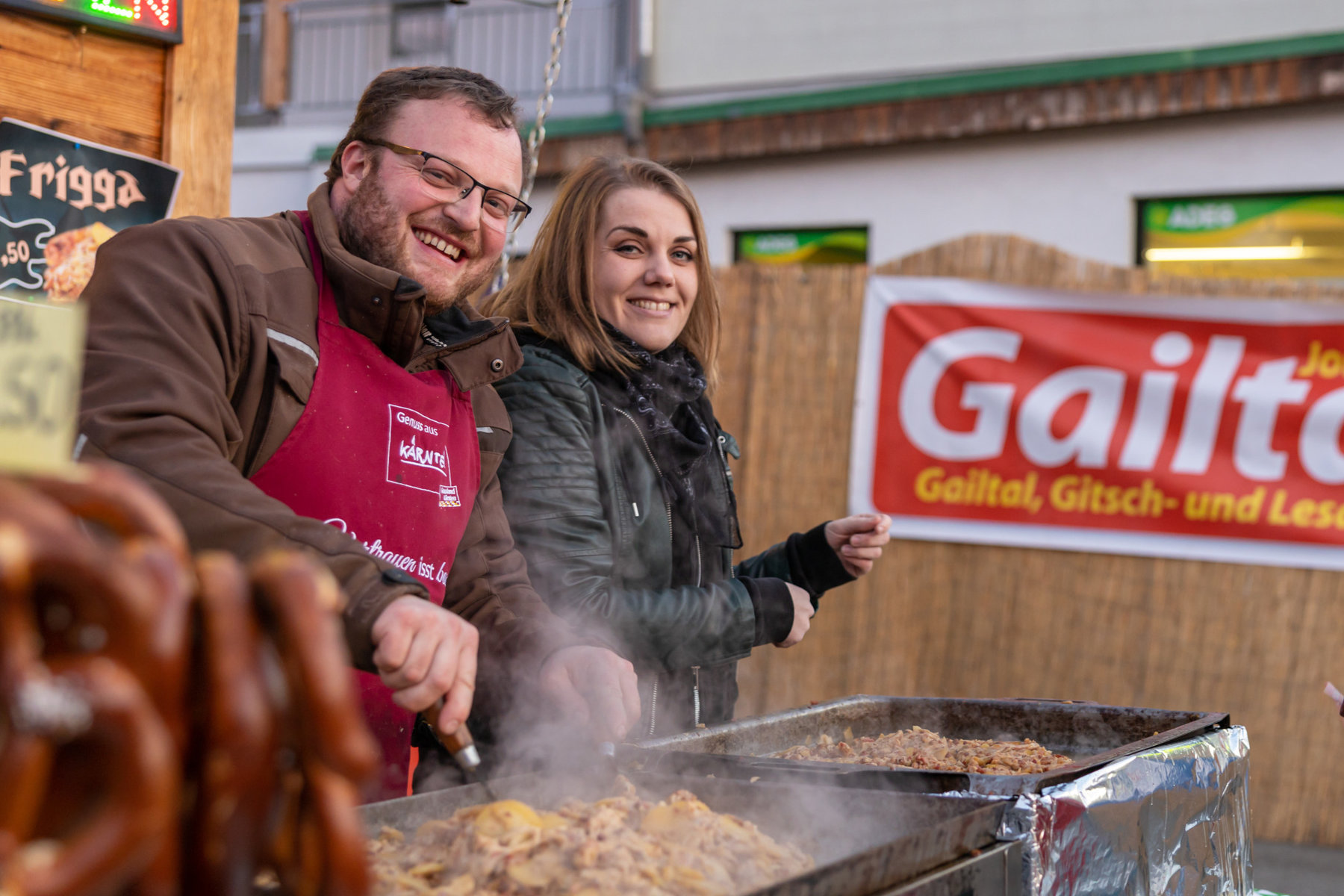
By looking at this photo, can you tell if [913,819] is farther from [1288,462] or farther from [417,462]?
[1288,462]

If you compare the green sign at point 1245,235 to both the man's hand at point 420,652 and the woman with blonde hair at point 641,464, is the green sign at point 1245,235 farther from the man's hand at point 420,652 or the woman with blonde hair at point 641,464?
the man's hand at point 420,652

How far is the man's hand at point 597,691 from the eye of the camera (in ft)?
5.89

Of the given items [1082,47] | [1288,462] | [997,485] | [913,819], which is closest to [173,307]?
[913,819]

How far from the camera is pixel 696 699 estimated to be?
2588mm

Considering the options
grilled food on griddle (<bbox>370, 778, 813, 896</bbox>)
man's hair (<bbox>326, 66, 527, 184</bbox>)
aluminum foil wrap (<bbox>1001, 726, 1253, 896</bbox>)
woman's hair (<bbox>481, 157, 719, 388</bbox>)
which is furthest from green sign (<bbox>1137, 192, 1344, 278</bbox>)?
grilled food on griddle (<bbox>370, 778, 813, 896</bbox>)

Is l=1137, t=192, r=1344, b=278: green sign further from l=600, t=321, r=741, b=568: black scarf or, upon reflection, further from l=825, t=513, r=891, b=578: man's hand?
l=600, t=321, r=741, b=568: black scarf

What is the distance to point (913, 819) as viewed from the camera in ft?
5.51

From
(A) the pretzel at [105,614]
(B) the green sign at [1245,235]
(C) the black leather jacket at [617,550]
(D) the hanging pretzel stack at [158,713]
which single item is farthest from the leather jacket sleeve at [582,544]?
(B) the green sign at [1245,235]

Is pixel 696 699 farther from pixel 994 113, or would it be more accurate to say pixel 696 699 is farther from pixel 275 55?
pixel 275 55

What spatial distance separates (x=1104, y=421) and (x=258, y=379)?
15.0 ft

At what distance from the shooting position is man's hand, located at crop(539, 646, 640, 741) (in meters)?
1.80

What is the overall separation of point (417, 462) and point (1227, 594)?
4551 mm

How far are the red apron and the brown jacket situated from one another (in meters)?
0.03

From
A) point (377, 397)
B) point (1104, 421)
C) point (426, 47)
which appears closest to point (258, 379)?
point (377, 397)
